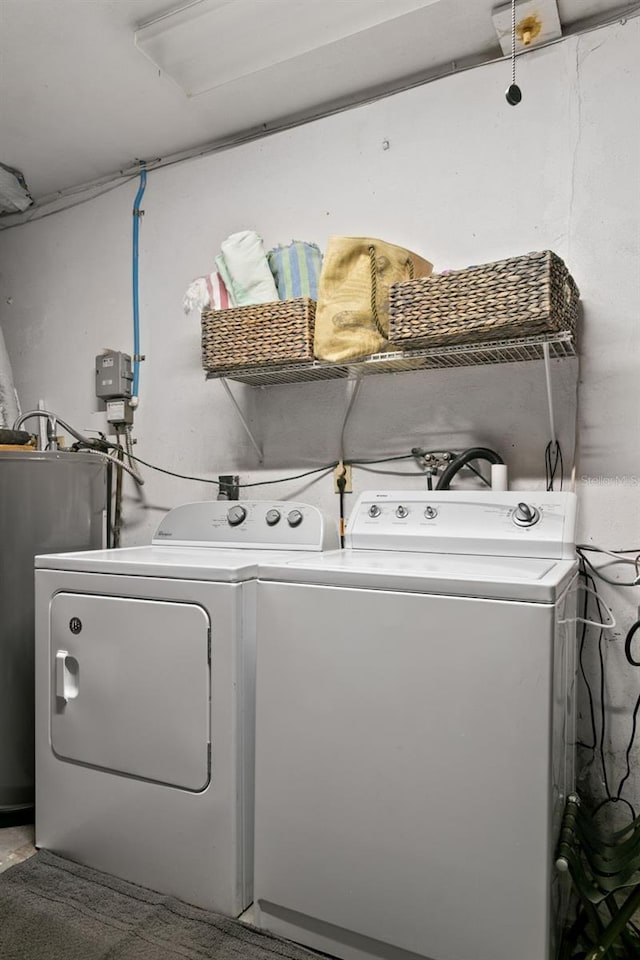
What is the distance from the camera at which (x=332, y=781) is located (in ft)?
4.27

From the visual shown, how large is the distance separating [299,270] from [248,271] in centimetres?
18

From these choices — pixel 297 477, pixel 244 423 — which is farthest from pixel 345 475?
pixel 244 423

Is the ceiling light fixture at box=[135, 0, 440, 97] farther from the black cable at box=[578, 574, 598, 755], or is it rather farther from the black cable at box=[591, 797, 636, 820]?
the black cable at box=[591, 797, 636, 820]

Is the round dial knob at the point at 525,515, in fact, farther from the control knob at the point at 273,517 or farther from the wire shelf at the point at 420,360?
the control knob at the point at 273,517

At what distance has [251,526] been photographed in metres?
1.99

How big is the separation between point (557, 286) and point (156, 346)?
1714 millimetres

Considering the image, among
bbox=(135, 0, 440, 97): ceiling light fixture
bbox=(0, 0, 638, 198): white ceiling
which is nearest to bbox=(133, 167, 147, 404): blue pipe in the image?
bbox=(0, 0, 638, 198): white ceiling

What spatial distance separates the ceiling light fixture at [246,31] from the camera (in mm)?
1841

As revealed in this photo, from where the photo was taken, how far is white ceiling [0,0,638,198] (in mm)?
1869

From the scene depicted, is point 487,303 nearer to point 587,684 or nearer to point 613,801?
point 587,684

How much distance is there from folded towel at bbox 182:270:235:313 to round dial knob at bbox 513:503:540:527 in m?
1.22

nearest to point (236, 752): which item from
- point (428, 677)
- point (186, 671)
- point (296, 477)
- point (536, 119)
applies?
point (186, 671)

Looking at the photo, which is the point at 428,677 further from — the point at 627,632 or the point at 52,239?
the point at 52,239

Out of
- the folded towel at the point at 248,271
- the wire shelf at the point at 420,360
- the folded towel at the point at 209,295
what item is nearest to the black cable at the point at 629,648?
the wire shelf at the point at 420,360
